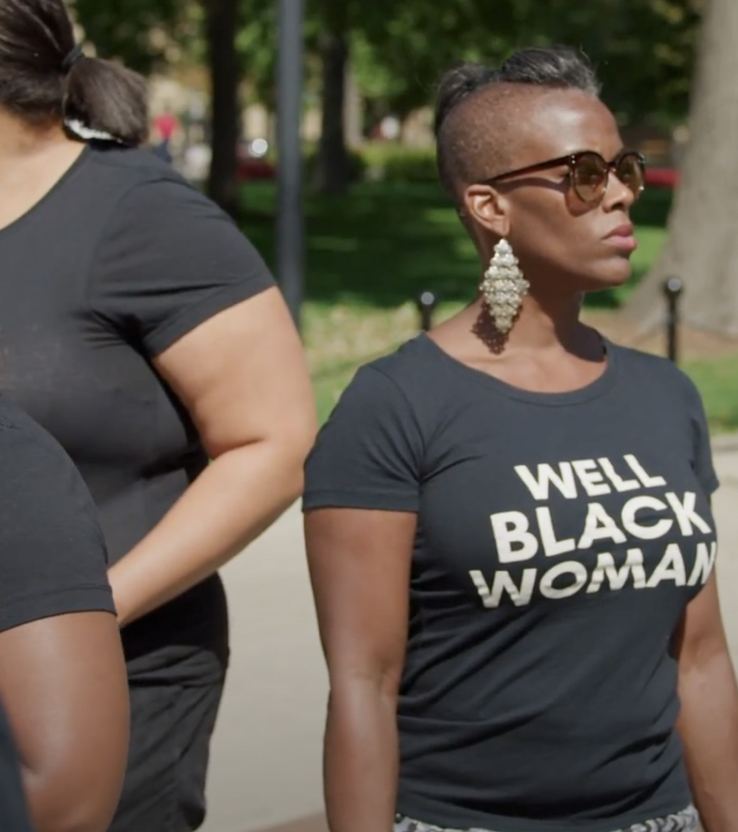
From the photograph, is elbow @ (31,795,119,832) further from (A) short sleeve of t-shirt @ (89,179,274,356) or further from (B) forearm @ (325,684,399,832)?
(A) short sleeve of t-shirt @ (89,179,274,356)

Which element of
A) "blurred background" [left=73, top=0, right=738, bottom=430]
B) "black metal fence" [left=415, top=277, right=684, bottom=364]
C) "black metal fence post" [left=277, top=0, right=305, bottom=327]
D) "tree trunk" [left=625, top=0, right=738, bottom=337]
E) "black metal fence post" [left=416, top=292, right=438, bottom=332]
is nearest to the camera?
"black metal fence post" [left=416, top=292, right=438, bottom=332]

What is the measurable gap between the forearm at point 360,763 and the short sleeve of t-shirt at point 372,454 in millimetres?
252

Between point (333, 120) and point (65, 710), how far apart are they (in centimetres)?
4487

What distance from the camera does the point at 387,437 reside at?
2.57 m

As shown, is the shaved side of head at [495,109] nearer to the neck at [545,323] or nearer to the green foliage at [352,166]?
the neck at [545,323]

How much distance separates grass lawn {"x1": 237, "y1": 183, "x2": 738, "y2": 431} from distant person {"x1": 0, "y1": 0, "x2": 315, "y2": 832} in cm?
451

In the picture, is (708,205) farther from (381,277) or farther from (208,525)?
(208,525)

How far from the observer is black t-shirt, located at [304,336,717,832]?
2.56 m

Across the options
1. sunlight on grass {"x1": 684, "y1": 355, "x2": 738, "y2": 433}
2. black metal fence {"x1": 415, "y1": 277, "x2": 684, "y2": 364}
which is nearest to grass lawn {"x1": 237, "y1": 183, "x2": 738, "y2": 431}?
sunlight on grass {"x1": 684, "y1": 355, "x2": 738, "y2": 433}

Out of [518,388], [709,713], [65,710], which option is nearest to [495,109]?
[518,388]

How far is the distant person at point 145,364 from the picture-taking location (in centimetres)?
269

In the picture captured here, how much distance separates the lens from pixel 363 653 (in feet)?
8.48

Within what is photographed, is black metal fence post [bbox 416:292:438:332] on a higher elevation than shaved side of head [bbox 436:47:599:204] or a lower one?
lower

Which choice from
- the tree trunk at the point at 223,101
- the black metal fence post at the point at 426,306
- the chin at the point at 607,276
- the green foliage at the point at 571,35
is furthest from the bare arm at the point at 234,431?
the tree trunk at the point at 223,101
